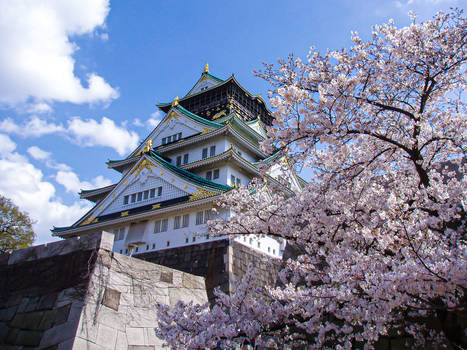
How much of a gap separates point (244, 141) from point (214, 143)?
6.63ft

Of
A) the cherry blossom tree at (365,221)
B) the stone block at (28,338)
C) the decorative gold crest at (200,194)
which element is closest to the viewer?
the cherry blossom tree at (365,221)

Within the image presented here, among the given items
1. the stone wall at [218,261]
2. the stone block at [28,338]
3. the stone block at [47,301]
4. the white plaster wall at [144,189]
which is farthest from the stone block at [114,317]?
the white plaster wall at [144,189]

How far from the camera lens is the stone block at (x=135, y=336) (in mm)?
6596

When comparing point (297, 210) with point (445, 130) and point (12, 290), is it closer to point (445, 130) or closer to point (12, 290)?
point (445, 130)

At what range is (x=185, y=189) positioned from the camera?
18.8 m

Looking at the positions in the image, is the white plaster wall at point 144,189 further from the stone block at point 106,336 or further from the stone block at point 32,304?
the stone block at point 106,336

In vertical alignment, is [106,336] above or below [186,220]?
below

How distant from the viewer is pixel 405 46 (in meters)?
6.84

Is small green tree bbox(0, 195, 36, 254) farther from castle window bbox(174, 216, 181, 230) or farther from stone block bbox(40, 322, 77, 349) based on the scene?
stone block bbox(40, 322, 77, 349)

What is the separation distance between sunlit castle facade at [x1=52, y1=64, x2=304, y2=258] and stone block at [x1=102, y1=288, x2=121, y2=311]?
7193 millimetres

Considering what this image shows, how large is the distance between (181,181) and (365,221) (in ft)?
45.3

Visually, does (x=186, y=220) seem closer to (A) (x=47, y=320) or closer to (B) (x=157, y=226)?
(B) (x=157, y=226)

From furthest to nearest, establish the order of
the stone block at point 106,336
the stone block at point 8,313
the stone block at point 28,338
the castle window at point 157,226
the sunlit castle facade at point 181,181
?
the castle window at point 157,226 < the sunlit castle facade at point 181,181 < the stone block at point 8,313 < the stone block at point 28,338 < the stone block at point 106,336

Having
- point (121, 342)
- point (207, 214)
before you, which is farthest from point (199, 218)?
point (121, 342)
